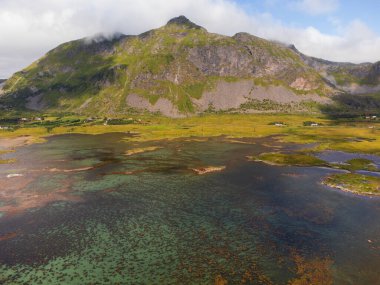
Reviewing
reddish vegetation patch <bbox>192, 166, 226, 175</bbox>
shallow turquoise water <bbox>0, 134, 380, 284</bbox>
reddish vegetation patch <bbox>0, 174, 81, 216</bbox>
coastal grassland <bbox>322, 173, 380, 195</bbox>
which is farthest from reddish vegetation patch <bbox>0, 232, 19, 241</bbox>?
coastal grassland <bbox>322, 173, 380, 195</bbox>

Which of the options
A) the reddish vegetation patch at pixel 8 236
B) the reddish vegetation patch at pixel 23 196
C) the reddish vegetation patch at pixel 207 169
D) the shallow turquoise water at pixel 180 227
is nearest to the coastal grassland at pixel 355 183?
the shallow turquoise water at pixel 180 227

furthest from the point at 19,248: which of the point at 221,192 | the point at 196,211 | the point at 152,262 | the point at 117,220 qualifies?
the point at 221,192

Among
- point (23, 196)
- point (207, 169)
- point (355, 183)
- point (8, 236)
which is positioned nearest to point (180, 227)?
point (8, 236)

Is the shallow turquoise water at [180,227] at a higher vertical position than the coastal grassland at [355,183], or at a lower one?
lower

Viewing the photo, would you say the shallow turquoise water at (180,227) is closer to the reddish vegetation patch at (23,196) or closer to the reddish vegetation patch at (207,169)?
the reddish vegetation patch at (23,196)

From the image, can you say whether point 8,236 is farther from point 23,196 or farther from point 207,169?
point 207,169

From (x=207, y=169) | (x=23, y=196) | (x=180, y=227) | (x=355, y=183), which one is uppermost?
(x=355, y=183)
